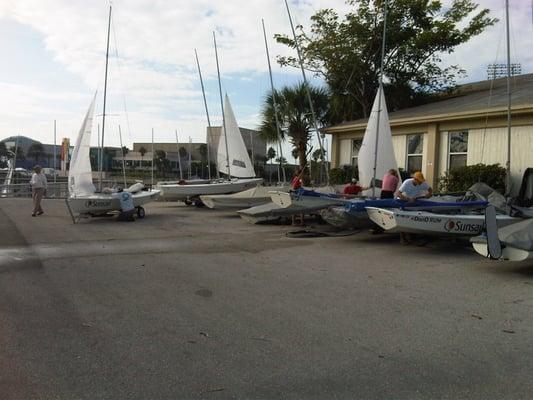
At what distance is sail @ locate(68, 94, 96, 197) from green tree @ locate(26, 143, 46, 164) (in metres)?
82.1

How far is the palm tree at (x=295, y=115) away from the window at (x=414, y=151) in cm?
695

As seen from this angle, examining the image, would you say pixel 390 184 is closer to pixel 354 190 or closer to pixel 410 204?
pixel 354 190

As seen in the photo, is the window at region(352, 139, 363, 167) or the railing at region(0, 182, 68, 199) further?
the railing at region(0, 182, 68, 199)

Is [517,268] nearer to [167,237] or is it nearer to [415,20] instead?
[167,237]

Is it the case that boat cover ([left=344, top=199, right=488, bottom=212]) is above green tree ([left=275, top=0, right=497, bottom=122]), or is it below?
below

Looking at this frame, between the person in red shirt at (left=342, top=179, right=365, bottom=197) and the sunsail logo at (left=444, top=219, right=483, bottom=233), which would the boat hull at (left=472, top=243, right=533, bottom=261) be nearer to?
the sunsail logo at (left=444, top=219, right=483, bottom=233)

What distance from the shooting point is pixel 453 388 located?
13.1 ft

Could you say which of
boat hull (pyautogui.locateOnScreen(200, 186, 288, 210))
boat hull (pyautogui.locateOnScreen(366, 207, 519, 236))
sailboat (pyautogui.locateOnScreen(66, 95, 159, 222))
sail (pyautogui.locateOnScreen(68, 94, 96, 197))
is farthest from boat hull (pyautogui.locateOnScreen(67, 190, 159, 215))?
boat hull (pyautogui.locateOnScreen(366, 207, 519, 236))

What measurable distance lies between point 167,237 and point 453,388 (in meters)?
9.27

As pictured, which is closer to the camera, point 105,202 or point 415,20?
point 105,202

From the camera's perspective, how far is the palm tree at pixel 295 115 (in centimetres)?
2547

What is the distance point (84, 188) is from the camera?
15625 mm

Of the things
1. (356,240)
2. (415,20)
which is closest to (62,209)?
(356,240)

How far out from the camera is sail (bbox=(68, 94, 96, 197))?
1552 cm
